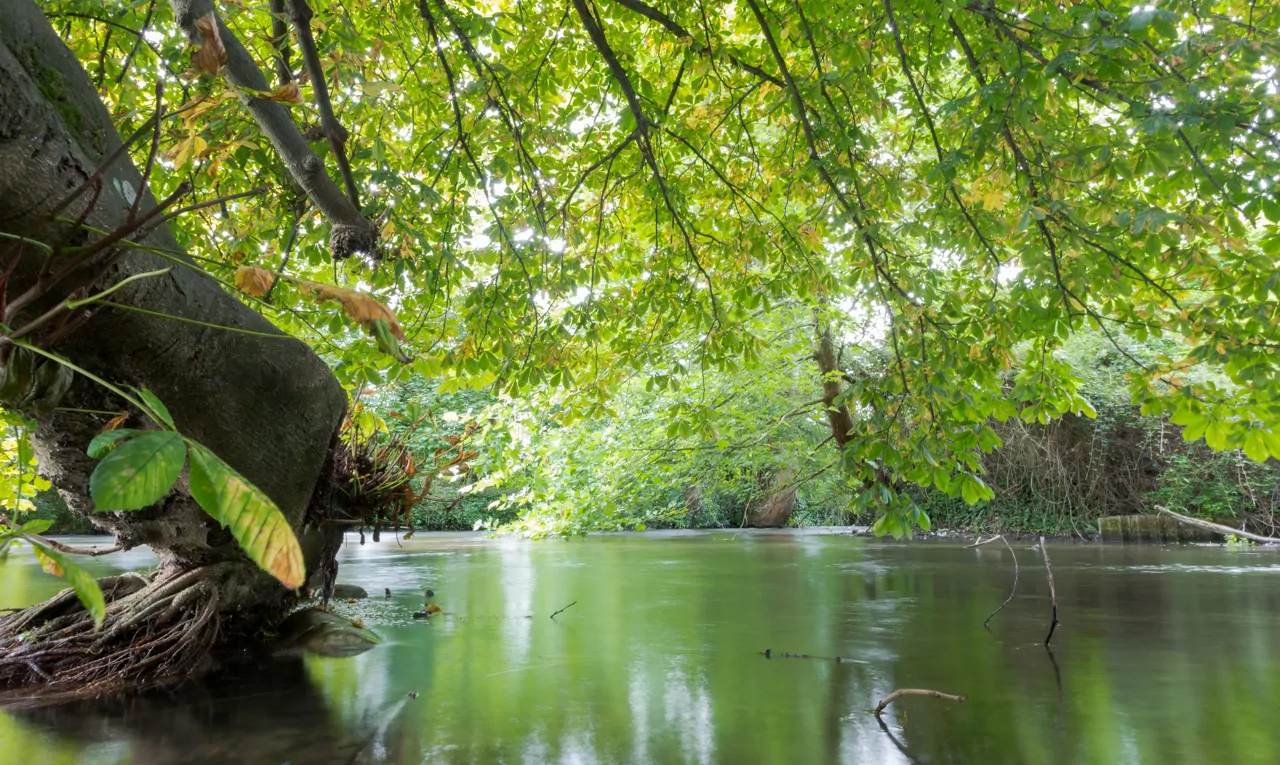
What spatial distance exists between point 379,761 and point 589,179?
4021mm

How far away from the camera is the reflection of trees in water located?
3.59m

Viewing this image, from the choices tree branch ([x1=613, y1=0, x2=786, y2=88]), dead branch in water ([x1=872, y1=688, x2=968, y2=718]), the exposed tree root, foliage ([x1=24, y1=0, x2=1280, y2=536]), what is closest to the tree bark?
foliage ([x1=24, y1=0, x2=1280, y2=536])

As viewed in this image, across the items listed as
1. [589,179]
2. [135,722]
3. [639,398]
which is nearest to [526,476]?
[639,398]

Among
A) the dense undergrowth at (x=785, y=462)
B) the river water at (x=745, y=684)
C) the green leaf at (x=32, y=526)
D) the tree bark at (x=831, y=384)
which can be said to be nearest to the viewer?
the green leaf at (x=32, y=526)

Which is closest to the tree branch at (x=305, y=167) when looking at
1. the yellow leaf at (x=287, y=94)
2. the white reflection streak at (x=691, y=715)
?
the yellow leaf at (x=287, y=94)

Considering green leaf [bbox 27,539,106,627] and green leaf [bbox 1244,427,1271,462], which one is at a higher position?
green leaf [bbox 1244,427,1271,462]

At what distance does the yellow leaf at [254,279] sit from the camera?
5.12 feet

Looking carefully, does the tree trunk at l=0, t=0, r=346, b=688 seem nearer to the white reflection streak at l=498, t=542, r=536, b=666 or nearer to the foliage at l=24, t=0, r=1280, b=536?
the foliage at l=24, t=0, r=1280, b=536

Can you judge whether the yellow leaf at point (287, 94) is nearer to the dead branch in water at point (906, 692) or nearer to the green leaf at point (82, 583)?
the green leaf at point (82, 583)

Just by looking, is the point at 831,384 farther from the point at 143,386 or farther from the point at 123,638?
the point at 143,386

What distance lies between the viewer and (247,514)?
965 mm

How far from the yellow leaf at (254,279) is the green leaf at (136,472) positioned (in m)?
0.69

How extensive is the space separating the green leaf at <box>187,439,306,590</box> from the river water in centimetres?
296

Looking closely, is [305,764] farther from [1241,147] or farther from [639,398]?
[639,398]
